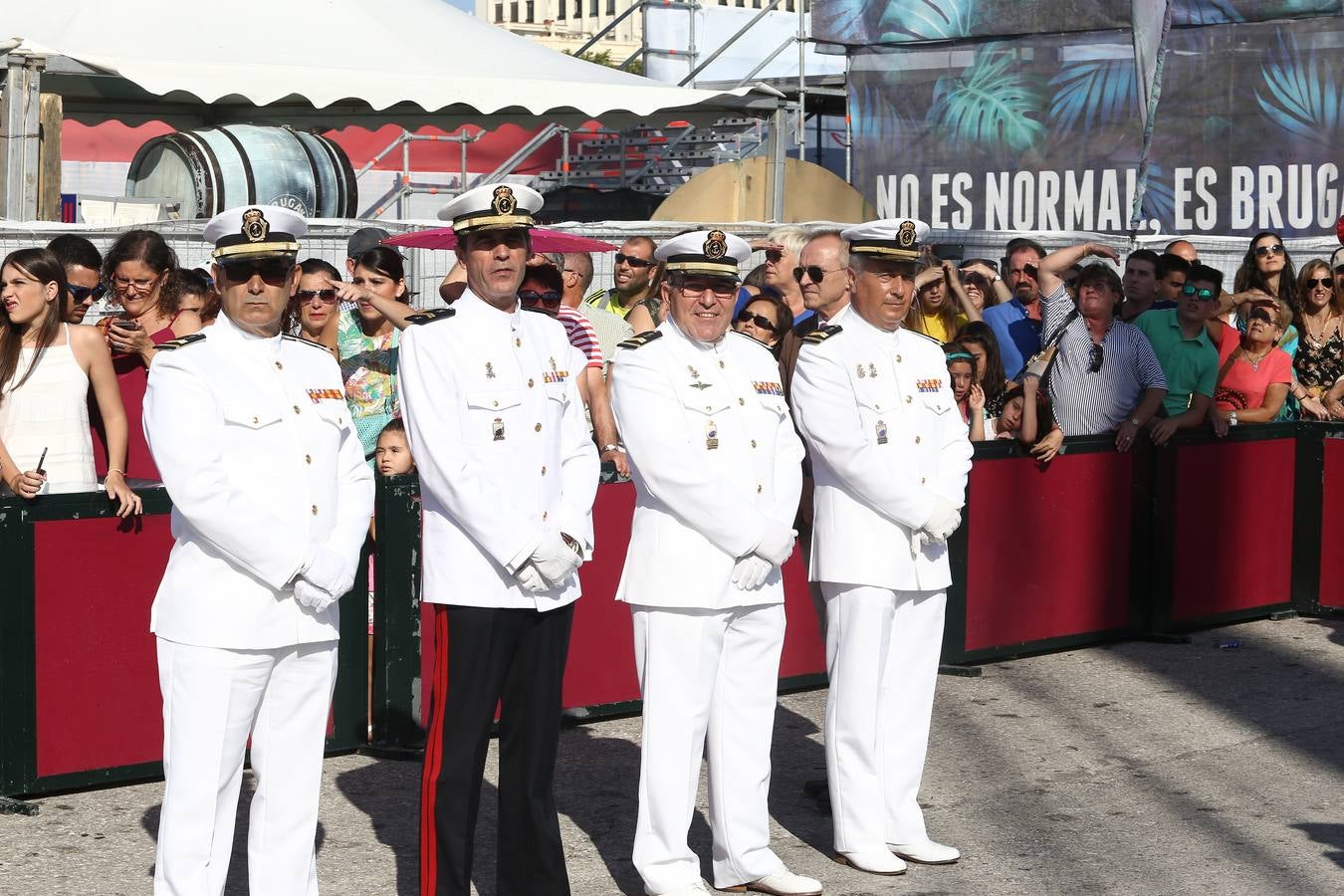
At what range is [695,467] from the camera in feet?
18.0

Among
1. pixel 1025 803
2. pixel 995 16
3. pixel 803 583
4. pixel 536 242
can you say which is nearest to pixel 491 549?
pixel 1025 803

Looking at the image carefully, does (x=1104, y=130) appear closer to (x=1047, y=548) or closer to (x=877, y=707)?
(x=1047, y=548)

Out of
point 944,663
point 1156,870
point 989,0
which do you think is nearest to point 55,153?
point 944,663

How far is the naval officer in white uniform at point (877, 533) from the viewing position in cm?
596

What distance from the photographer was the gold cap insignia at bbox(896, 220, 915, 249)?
596cm

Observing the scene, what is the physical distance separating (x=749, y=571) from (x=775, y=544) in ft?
0.37

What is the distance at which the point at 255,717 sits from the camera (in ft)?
15.8

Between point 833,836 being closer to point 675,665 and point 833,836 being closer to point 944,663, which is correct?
point 675,665

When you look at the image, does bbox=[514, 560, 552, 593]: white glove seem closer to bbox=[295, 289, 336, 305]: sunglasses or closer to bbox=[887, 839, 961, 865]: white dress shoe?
bbox=[887, 839, 961, 865]: white dress shoe

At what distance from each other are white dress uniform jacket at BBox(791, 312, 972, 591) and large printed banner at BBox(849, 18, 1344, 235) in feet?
40.0

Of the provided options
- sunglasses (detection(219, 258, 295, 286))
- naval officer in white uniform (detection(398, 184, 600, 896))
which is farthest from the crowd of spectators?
sunglasses (detection(219, 258, 295, 286))

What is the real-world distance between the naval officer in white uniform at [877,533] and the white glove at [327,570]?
73.0 inches

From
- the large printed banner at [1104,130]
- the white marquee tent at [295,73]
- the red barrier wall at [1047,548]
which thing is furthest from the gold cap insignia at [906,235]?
the large printed banner at [1104,130]

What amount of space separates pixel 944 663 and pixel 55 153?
7.85 metres
